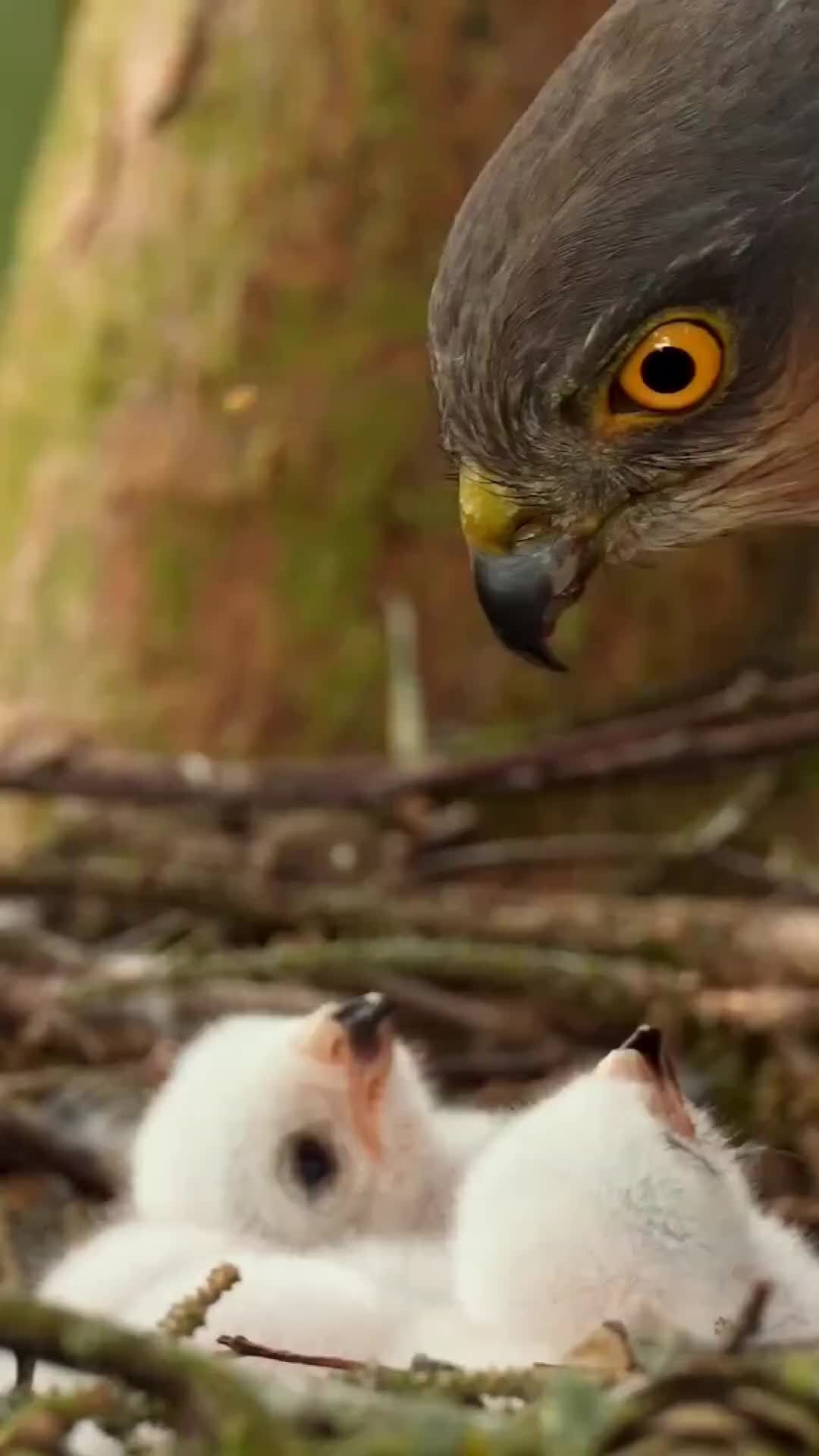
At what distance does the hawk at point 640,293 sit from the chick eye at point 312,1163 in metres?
0.34

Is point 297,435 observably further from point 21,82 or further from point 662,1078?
point 662,1078

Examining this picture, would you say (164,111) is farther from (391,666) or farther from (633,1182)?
(633,1182)

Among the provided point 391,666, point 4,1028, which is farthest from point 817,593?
point 4,1028

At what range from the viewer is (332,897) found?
1480 millimetres

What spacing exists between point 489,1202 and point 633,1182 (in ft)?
0.26

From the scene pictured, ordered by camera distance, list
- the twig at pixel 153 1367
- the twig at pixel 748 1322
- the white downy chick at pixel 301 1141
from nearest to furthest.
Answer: the twig at pixel 153 1367
the twig at pixel 748 1322
the white downy chick at pixel 301 1141

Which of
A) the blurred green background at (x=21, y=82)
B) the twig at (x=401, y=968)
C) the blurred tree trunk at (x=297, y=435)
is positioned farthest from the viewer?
the blurred green background at (x=21, y=82)

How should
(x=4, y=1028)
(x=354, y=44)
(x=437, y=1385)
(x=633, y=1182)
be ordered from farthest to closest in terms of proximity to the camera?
(x=354, y=44) < (x=4, y=1028) < (x=633, y=1182) < (x=437, y=1385)

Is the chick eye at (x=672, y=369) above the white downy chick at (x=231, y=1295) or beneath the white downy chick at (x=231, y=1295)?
above

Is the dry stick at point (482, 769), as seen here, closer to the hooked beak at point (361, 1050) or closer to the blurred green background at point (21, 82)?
the hooked beak at point (361, 1050)

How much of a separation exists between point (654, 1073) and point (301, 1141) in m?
0.28

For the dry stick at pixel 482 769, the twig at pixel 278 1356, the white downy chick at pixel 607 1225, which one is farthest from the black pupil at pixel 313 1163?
the dry stick at pixel 482 769

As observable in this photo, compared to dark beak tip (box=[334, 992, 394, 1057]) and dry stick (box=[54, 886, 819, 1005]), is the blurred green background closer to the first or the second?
dry stick (box=[54, 886, 819, 1005])

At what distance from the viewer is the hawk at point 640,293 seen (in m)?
0.89
